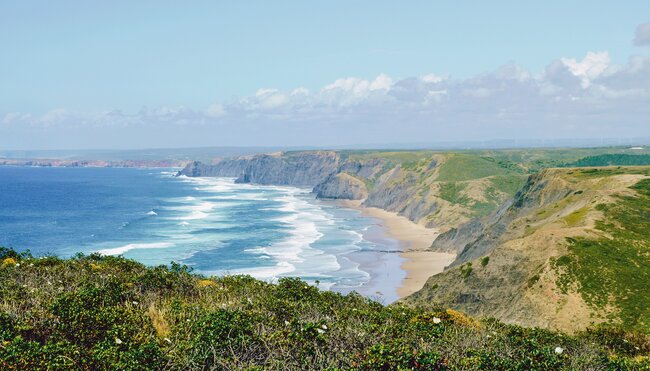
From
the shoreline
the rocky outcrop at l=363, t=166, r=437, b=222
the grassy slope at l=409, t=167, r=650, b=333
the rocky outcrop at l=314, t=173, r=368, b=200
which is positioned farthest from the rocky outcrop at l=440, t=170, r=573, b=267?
the rocky outcrop at l=314, t=173, r=368, b=200

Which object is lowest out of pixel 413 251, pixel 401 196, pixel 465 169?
pixel 413 251

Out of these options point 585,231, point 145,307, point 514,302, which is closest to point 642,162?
point 585,231

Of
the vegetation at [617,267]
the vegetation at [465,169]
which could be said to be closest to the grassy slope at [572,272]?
the vegetation at [617,267]

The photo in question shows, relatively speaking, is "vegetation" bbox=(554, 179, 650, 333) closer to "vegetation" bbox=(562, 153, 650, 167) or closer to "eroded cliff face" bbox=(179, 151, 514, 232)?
"eroded cliff face" bbox=(179, 151, 514, 232)

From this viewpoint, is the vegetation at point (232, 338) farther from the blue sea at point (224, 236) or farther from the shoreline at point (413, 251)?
the shoreline at point (413, 251)

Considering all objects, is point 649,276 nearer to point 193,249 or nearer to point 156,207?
point 193,249

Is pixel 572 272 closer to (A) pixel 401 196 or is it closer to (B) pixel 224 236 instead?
(B) pixel 224 236

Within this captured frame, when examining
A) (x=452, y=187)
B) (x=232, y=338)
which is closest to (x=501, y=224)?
(x=452, y=187)
